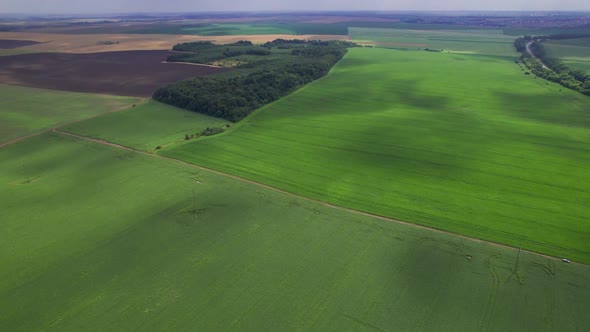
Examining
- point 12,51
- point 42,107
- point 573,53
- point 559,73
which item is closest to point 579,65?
point 559,73

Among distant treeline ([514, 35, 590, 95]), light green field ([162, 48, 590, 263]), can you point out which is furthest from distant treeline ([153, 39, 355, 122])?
distant treeline ([514, 35, 590, 95])

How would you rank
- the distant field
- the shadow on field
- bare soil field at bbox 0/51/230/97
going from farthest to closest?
the distant field, bare soil field at bbox 0/51/230/97, the shadow on field

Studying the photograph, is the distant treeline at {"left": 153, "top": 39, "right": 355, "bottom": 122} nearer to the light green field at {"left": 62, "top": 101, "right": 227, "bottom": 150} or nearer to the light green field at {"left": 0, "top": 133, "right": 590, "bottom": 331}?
the light green field at {"left": 62, "top": 101, "right": 227, "bottom": 150}

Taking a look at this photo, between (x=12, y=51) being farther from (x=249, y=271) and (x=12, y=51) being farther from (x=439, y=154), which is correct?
(x=439, y=154)

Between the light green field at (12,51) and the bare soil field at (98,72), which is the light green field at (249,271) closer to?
the bare soil field at (98,72)

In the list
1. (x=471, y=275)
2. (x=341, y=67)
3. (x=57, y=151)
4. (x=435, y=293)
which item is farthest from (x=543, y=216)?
(x=341, y=67)

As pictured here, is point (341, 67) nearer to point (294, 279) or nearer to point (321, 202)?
point (321, 202)
